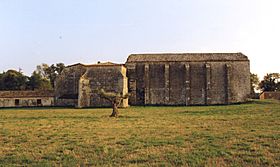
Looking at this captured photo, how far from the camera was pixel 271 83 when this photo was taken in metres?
65.2

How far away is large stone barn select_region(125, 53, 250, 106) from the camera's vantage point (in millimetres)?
45250

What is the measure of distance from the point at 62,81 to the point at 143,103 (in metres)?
13.9

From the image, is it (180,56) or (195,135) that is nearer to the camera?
(195,135)

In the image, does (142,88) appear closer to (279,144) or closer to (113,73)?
(113,73)

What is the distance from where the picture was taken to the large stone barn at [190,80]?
45.2 meters

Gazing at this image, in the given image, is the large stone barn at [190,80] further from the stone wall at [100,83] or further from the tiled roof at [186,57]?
the stone wall at [100,83]

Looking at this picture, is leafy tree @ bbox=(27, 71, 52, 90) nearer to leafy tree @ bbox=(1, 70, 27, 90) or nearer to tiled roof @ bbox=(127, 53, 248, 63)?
leafy tree @ bbox=(1, 70, 27, 90)

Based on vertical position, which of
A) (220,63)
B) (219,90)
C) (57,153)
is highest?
(220,63)

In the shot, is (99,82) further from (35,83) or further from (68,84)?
(35,83)

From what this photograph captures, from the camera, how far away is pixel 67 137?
41.2 ft

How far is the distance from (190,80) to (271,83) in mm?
28527

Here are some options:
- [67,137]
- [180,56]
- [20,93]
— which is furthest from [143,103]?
[67,137]

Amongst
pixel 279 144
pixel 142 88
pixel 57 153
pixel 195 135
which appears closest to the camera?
pixel 57 153

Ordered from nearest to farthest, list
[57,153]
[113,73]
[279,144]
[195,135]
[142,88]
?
1. [57,153]
2. [279,144]
3. [195,135]
4. [113,73]
5. [142,88]
